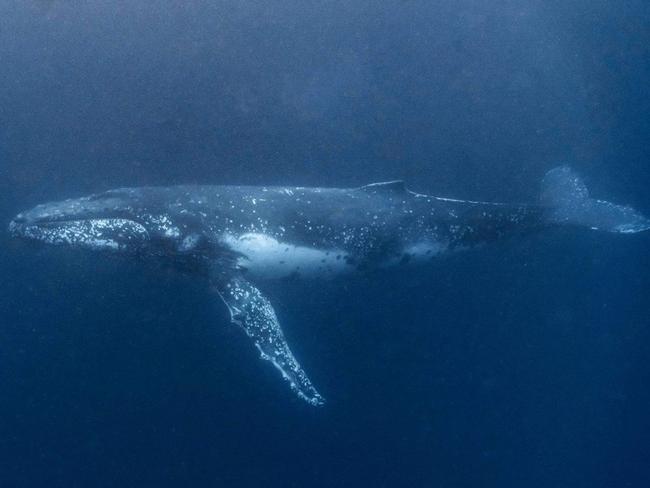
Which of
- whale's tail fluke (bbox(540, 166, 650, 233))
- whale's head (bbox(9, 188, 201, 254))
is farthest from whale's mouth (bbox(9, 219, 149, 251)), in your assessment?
whale's tail fluke (bbox(540, 166, 650, 233))

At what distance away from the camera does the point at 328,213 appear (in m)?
11.4

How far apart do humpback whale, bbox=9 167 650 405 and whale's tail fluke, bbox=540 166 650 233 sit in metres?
2.54

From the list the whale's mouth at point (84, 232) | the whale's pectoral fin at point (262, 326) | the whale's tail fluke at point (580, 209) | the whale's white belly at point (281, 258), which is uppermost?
the whale's tail fluke at point (580, 209)

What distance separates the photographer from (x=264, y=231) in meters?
10.8

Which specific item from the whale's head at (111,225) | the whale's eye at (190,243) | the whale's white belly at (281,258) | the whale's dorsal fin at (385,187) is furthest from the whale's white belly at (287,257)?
the whale's dorsal fin at (385,187)

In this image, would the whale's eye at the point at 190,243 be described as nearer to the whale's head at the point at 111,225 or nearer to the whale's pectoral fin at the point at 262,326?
the whale's head at the point at 111,225

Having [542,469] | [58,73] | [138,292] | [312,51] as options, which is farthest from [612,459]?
[58,73]

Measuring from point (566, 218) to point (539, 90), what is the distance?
9405 millimetres

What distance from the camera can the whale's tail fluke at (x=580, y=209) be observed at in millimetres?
14445

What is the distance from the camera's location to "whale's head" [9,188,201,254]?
31.8ft

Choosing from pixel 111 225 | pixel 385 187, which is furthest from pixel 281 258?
pixel 111 225

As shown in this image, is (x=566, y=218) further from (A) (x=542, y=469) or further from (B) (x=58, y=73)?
(B) (x=58, y=73)

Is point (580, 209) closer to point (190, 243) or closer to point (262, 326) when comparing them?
point (262, 326)

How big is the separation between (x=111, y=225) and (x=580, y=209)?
11.9m
